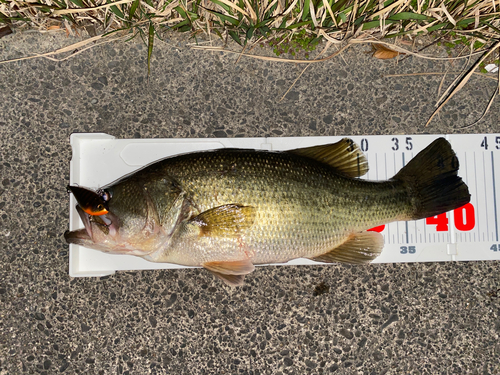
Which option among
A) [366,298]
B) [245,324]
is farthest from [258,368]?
[366,298]

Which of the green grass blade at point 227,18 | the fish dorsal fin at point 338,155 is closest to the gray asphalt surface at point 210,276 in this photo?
the green grass blade at point 227,18

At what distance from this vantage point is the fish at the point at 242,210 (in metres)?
2.05

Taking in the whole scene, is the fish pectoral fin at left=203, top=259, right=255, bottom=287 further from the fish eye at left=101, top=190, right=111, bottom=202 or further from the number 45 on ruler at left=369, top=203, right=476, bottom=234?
the number 45 on ruler at left=369, top=203, right=476, bottom=234

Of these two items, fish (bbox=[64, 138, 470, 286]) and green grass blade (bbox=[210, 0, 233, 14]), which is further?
green grass blade (bbox=[210, 0, 233, 14])

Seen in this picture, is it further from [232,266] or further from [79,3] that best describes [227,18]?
[232,266]

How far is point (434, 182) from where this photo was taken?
2381 millimetres

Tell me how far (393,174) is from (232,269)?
55.1 inches

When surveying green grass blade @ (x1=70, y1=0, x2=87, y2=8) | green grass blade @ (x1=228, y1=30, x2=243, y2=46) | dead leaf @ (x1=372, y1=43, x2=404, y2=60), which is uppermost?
green grass blade @ (x1=70, y1=0, x2=87, y2=8)

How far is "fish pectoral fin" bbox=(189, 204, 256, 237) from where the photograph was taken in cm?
205

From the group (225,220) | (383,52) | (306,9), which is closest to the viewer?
(225,220)

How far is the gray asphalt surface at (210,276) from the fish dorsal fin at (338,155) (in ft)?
1.26

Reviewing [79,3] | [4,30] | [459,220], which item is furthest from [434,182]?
[4,30]

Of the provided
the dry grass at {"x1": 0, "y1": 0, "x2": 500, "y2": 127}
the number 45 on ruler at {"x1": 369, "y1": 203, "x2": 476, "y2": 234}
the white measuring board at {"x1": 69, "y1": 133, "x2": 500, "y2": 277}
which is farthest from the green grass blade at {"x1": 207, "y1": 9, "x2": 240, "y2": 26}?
the number 45 on ruler at {"x1": 369, "y1": 203, "x2": 476, "y2": 234}

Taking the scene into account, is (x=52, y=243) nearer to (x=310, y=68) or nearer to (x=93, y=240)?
(x=93, y=240)
